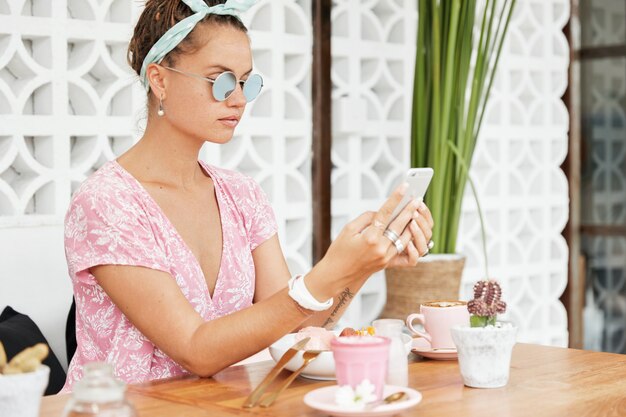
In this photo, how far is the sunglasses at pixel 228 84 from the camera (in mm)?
1917

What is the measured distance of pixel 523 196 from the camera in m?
4.02

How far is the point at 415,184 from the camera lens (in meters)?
1.55

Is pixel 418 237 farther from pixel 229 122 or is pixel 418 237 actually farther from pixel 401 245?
pixel 229 122

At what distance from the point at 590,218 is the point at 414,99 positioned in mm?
1520

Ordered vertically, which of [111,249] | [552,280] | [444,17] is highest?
[444,17]

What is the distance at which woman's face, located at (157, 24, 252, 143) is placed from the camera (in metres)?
1.94

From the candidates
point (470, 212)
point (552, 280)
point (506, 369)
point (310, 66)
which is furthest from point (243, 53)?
point (552, 280)

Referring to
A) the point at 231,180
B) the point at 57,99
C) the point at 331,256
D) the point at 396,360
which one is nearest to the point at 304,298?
the point at 331,256

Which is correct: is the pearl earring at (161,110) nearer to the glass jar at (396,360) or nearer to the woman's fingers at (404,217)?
the woman's fingers at (404,217)

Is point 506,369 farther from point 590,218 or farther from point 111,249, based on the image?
point 590,218

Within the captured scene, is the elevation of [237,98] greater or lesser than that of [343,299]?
greater

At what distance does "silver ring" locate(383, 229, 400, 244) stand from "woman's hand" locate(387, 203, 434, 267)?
0.09 feet

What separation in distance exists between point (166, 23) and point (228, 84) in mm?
194

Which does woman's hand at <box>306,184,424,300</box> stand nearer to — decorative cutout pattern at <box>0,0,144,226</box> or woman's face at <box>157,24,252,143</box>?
woman's face at <box>157,24,252,143</box>
